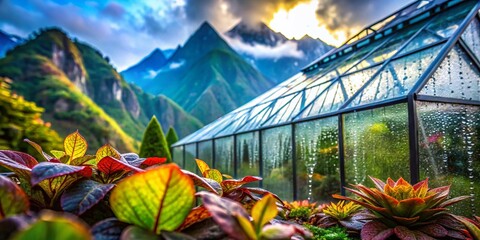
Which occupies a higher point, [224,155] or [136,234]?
[136,234]

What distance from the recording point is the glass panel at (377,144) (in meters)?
3.93

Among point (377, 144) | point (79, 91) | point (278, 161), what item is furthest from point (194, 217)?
point (79, 91)

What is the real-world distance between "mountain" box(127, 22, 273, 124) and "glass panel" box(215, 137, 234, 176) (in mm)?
52804

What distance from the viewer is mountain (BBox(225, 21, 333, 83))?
96.2 m

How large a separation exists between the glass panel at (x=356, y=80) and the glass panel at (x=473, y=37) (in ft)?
4.49

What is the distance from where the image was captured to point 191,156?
12.4m

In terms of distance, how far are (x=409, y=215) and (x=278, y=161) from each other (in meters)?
4.91

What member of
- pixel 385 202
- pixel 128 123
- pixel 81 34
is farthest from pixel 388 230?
pixel 81 34

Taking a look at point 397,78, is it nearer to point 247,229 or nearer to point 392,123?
point 392,123

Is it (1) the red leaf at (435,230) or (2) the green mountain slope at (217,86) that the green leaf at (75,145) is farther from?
(2) the green mountain slope at (217,86)

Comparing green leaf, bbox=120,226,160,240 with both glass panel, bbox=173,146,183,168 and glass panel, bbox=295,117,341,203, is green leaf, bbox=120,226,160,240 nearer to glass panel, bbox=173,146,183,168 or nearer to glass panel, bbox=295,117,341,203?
glass panel, bbox=295,117,341,203

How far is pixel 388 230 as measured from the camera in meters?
1.54

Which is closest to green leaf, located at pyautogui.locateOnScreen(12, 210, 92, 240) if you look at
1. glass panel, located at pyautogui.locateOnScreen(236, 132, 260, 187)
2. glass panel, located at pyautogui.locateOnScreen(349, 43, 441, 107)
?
glass panel, located at pyautogui.locateOnScreen(349, 43, 441, 107)

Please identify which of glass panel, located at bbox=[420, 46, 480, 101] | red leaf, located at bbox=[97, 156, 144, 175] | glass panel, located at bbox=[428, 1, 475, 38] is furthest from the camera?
glass panel, located at bbox=[428, 1, 475, 38]
